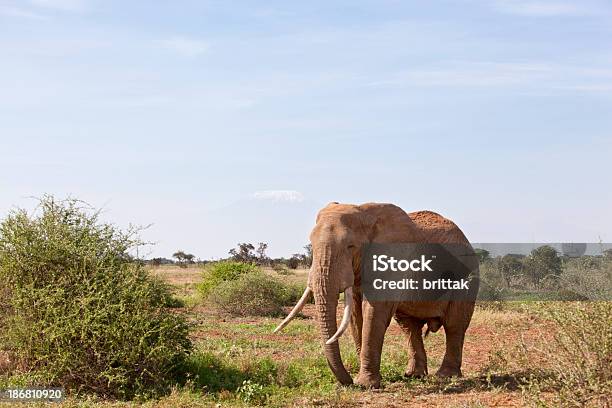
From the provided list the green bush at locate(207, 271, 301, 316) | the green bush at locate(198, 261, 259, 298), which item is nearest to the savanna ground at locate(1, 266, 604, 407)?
the green bush at locate(207, 271, 301, 316)

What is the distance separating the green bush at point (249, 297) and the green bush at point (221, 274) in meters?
2.36

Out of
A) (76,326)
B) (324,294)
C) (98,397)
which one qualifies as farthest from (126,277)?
(324,294)

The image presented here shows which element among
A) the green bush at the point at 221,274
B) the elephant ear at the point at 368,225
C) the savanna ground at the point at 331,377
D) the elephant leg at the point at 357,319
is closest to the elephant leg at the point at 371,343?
the savanna ground at the point at 331,377

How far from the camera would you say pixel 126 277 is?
11.2 metres

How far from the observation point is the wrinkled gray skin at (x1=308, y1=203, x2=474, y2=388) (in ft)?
34.3

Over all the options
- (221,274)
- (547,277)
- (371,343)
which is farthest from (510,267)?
(371,343)

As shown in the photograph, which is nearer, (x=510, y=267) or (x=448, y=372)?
(x=448, y=372)

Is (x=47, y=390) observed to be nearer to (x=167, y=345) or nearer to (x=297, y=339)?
(x=167, y=345)

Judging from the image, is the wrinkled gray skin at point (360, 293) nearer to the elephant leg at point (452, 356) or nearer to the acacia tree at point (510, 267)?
the elephant leg at point (452, 356)

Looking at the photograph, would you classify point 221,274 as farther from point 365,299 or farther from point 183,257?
point 183,257

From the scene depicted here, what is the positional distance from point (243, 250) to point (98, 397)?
52145 mm

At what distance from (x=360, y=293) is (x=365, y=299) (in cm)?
46

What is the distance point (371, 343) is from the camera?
10.8m

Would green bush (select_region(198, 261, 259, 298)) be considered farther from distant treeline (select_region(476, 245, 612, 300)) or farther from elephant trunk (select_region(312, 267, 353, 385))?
elephant trunk (select_region(312, 267, 353, 385))
